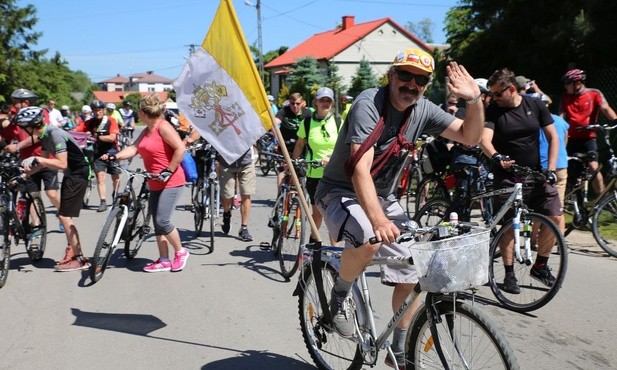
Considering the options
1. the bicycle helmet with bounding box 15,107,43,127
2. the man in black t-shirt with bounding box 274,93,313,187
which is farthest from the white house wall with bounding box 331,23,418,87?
the bicycle helmet with bounding box 15,107,43,127

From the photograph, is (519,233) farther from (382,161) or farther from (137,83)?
(137,83)

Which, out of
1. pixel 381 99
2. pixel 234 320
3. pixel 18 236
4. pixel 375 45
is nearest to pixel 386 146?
pixel 381 99

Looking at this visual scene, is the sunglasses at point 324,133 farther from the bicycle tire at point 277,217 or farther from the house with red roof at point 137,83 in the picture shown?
the house with red roof at point 137,83

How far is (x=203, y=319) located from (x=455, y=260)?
309cm

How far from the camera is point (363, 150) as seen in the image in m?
3.36

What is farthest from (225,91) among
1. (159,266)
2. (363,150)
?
(159,266)

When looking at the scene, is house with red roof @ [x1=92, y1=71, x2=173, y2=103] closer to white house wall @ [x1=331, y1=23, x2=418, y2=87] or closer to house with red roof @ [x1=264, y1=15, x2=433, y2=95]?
house with red roof @ [x1=264, y1=15, x2=433, y2=95]

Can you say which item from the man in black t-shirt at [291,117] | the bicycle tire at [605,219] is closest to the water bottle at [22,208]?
the man in black t-shirt at [291,117]

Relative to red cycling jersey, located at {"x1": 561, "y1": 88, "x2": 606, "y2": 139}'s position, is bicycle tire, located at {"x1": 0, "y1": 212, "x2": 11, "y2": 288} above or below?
below

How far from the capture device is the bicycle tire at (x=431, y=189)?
8570 mm

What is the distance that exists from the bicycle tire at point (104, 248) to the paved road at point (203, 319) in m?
0.13

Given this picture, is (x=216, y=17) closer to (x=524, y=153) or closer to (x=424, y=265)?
(x=424, y=265)

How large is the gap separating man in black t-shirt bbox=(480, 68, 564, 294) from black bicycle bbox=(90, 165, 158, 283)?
352cm

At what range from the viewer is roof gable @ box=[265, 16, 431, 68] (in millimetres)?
57991
